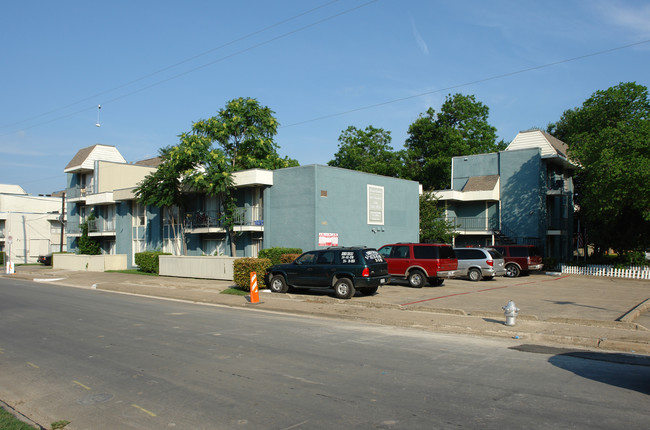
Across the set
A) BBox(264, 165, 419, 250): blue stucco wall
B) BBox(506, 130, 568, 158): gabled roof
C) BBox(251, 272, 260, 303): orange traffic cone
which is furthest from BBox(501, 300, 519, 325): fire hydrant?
BBox(506, 130, 568, 158): gabled roof

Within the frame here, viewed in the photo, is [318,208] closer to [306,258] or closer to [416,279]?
[416,279]

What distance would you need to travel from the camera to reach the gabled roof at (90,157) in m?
42.9

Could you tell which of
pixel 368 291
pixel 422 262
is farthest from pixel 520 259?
pixel 368 291

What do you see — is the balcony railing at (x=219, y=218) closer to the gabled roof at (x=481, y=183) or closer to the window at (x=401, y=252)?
the window at (x=401, y=252)

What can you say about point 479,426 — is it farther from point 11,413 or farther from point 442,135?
point 442,135

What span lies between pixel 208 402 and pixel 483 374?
4066mm

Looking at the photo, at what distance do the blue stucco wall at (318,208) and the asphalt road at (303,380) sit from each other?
46.1 ft

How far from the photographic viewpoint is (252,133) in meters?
32.5

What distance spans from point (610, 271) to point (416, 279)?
1518 cm

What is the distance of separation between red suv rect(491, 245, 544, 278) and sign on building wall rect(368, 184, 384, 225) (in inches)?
309

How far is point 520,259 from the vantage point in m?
29.0

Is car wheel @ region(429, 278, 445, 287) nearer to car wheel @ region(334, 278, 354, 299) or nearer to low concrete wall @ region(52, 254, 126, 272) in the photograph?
car wheel @ region(334, 278, 354, 299)

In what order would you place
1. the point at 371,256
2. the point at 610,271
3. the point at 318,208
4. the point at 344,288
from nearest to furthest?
the point at 344,288 → the point at 371,256 → the point at 318,208 → the point at 610,271

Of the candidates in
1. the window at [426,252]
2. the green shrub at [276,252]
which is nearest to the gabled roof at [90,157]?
the green shrub at [276,252]
